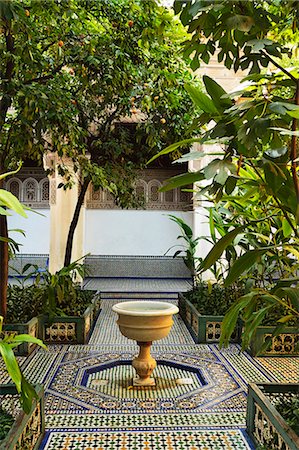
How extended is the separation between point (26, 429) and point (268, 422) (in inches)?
36.8

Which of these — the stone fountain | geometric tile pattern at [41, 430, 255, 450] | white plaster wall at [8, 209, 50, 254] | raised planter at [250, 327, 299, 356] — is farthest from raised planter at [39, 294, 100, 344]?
white plaster wall at [8, 209, 50, 254]

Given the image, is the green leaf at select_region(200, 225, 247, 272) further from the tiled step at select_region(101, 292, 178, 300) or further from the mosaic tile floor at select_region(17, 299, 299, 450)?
the tiled step at select_region(101, 292, 178, 300)

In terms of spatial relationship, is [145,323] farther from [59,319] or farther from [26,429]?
[59,319]

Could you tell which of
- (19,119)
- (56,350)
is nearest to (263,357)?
(56,350)

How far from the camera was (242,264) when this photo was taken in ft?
4.27

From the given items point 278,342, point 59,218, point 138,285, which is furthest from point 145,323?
point 138,285

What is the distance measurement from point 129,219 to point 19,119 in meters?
6.35

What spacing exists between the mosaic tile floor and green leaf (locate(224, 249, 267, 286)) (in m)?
1.11

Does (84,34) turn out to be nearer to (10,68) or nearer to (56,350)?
(10,68)

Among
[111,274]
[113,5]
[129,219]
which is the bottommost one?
[111,274]

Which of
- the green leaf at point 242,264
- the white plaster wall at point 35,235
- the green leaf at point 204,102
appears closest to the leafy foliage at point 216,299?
the green leaf at point 242,264

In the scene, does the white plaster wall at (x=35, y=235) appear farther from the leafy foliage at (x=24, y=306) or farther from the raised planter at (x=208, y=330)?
the raised planter at (x=208, y=330)

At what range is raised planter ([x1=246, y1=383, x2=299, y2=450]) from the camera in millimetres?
1708

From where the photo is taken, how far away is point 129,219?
9391 mm
